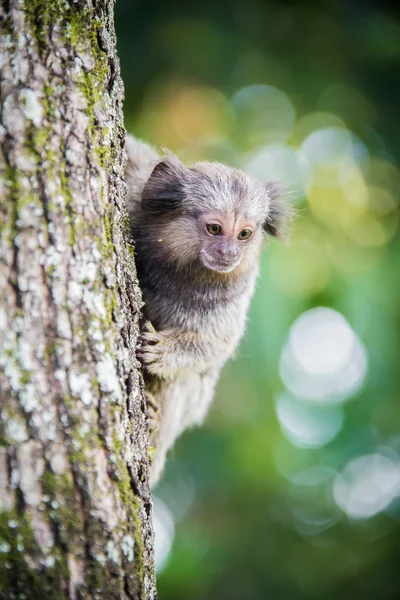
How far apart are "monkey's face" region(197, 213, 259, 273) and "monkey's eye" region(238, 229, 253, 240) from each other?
1.0 inches

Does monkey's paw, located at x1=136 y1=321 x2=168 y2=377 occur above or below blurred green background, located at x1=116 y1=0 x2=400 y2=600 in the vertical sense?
below

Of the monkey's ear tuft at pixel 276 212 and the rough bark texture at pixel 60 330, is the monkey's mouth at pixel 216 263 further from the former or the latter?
the rough bark texture at pixel 60 330

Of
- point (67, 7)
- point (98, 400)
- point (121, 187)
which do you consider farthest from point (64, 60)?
point (98, 400)

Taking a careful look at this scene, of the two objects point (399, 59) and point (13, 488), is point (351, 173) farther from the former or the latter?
point (13, 488)

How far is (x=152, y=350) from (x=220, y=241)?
68cm

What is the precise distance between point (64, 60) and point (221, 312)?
5.94 ft

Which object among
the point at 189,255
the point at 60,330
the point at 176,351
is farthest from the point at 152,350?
the point at 60,330

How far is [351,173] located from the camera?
5695mm

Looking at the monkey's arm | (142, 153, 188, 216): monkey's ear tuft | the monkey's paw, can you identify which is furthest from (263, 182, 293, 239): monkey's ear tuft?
the monkey's paw

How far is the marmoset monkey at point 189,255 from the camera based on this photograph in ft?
10.4

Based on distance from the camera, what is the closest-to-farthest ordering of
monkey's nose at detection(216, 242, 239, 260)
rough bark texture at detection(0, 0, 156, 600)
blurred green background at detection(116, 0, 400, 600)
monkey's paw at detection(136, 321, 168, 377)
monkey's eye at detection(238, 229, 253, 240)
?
rough bark texture at detection(0, 0, 156, 600), monkey's paw at detection(136, 321, 168, 377), monkey's nose at detection(216, 242, 239, 260), monkey's eye at detection(238, 229, 253, 240), blurred green background at detection(116, 0, 400, 600)

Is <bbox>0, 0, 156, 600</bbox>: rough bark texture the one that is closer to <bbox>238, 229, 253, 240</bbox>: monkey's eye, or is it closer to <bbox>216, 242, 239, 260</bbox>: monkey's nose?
<bbox>216, 242, 239, 260</bbox>: monkey's nose

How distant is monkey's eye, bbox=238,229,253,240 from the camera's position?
10.7 feet

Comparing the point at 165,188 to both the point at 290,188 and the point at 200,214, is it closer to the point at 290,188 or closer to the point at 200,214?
the point at 200,214
